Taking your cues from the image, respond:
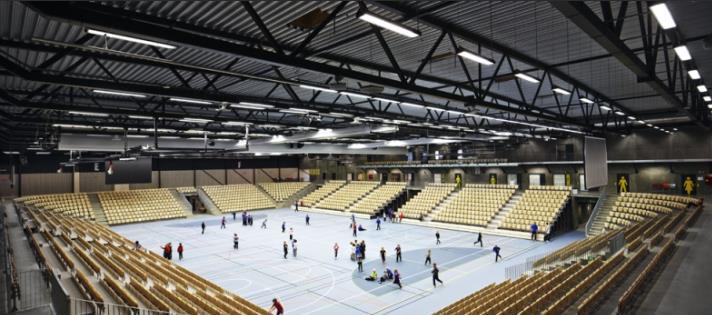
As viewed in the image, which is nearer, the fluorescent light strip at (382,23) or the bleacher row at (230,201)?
the fluorescent light strip at (382,23)

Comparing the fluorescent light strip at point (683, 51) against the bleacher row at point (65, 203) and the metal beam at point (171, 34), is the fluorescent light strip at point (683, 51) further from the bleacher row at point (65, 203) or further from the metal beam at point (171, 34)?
the bleacher row at point (65, 203)

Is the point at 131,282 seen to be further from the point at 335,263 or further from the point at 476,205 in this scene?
the point at 476,205

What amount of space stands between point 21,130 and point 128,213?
2139cm

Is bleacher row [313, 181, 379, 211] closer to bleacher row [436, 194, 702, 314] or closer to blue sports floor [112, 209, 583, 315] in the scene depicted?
blue sports floor [112, 209, 583, 315]

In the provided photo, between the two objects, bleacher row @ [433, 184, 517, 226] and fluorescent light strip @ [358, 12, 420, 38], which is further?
bleacher row @ [433, 184, 517, 226]

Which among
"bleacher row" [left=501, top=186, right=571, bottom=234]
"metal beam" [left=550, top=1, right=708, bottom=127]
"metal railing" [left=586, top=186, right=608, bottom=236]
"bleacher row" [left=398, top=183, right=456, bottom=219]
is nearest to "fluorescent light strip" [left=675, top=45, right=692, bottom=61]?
"metal beam" [left=550, top=1, right=708, bottom=127]

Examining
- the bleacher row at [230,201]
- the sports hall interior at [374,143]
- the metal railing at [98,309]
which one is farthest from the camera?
the bleacher row at [230,201]

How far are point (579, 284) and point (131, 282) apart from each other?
14.5m

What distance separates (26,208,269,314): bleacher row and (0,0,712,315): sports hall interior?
113mm

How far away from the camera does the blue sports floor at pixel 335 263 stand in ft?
52.4

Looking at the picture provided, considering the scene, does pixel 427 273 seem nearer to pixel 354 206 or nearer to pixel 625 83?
pixel 625 83

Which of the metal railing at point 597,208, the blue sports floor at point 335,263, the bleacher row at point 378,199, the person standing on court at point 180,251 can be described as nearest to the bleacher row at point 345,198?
the bleacher row at point 378,199

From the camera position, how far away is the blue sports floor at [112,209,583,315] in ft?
52.4

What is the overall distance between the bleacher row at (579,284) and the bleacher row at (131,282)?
744 centimetres
